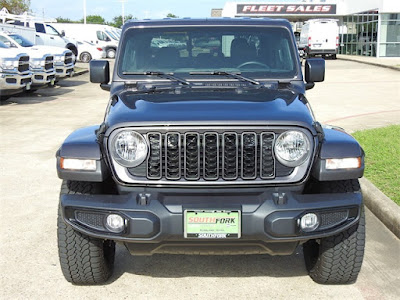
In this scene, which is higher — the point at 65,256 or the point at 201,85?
the point at 201,85

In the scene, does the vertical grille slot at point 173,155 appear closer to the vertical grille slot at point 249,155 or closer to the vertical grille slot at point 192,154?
the vertical grille slot at point 192,154

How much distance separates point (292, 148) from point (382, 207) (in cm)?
227

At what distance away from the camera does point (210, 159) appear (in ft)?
12.2

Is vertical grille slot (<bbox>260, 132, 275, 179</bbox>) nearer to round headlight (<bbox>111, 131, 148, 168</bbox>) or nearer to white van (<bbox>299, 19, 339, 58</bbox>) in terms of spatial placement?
round headlight (<bbox>111, 131, 148, 168</bbox>)

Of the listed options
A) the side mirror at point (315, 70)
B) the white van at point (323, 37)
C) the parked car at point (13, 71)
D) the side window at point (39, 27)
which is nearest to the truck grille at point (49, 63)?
the parked car at point (13, 71)

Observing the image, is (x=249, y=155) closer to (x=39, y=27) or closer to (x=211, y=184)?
(x=211, y=184)

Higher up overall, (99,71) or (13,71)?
(99,71)

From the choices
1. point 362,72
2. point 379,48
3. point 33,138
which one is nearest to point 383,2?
point 379,48

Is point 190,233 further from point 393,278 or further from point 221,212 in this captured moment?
point 393,278

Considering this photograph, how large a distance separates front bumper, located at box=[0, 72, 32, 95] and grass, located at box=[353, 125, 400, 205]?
975 cm

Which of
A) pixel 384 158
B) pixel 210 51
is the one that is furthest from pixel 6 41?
pixel 210 51

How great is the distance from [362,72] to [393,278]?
23074 millimetres

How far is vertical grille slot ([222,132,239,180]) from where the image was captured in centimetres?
Result: 371

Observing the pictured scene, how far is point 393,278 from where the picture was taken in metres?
4.34
